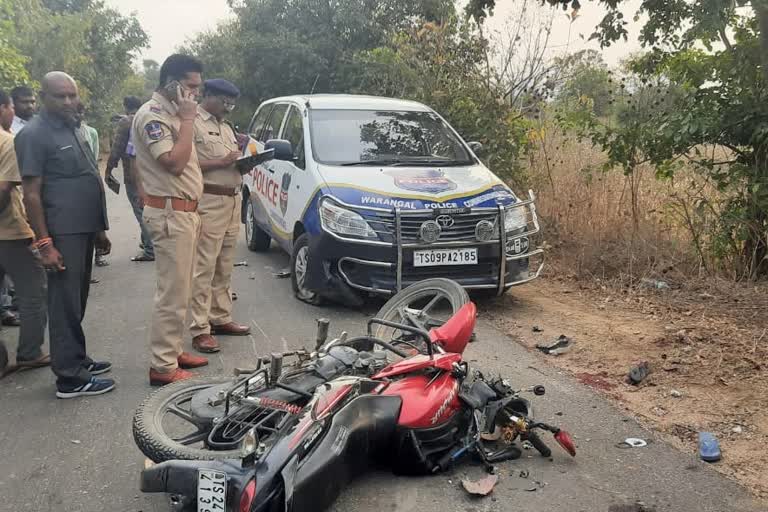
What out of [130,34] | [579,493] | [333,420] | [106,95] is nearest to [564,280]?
[579,493]

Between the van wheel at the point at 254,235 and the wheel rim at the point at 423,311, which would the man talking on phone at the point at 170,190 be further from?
the van wheel at the point at 254,235

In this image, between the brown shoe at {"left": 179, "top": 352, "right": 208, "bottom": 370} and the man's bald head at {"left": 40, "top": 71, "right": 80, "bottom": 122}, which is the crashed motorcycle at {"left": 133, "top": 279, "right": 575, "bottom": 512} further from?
the man's bald head at {"left": 40, "top": 71, "right": 80, "bottom": 122}

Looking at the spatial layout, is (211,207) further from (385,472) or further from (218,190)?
(385,472)

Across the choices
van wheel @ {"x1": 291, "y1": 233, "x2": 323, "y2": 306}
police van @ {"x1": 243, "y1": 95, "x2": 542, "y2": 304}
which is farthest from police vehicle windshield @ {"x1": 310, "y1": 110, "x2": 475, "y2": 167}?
van wheel @ {"x1": 291, "y1": 233, "x2": 323, "y2": 306}

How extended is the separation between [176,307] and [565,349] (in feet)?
9.32

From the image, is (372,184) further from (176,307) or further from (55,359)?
(55,359)

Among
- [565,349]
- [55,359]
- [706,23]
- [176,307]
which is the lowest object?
[565,349]

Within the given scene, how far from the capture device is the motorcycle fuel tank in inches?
121

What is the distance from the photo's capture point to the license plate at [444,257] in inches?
223

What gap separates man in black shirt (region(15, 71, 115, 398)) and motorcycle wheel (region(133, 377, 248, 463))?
956 millimetres

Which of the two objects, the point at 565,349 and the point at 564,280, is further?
the point at 564,280

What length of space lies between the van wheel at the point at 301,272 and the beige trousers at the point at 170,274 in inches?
72.1

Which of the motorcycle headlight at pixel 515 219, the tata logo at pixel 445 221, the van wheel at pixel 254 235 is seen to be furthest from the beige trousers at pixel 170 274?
the van wheel at pixel 254 235

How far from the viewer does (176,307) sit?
424 cm
